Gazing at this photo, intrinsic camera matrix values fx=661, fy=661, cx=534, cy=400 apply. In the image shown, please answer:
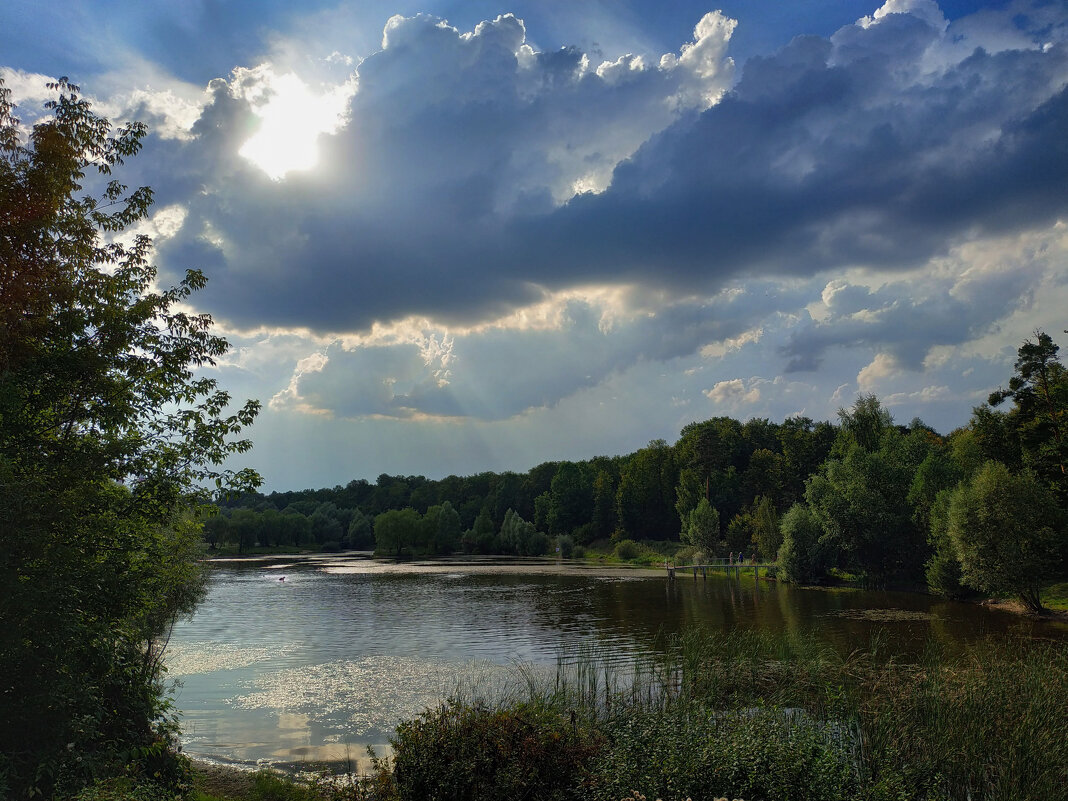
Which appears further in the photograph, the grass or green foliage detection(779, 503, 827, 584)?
green foliage detection(779, 503, 827, 584)

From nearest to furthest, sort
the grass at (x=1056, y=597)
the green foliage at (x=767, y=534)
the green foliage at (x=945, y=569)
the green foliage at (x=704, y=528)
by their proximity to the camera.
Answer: the grass at (x=1056, y=597)
the green foliage at (x=945, y=569)
the green foliage at (x=767, y=534)
the green foliage at (x=704, y=528)

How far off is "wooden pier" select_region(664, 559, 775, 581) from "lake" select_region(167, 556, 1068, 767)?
6.71 m

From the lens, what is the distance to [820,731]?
12.2 metres

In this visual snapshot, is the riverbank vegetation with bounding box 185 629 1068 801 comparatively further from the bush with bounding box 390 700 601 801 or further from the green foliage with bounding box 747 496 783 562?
the green foliage with bounding box 747 496 783 562

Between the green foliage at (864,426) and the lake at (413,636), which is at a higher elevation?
the green foliage at (864,426)

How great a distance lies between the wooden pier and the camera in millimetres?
67250

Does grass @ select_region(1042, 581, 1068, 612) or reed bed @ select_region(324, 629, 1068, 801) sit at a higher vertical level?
reed bed @ select_region(324, 629, 1068, 801)

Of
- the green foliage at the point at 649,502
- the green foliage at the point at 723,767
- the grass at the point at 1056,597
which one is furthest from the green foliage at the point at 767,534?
the green foliage at the point at 723,767

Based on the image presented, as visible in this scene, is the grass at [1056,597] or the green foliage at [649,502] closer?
the grass at [1056,597]

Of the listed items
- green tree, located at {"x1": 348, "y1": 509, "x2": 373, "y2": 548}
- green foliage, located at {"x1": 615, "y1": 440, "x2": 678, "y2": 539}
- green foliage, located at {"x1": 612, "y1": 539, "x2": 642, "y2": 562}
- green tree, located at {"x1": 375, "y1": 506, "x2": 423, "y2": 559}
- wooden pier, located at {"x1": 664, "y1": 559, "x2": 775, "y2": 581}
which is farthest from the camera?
green tree, located at {"x1": 348, "y1": 509, "x2": 373, "y2": 548}

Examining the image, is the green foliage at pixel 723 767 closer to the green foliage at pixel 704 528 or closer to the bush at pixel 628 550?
the green foliage at pixel 704 528

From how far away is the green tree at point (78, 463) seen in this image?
8.06 m

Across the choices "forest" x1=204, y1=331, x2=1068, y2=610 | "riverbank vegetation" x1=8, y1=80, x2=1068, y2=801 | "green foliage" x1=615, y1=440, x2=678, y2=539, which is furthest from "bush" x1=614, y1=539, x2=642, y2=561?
"riverbank vegetation" x1=8, y1=80, x2=1068, y2=801

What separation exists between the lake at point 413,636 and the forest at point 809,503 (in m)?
4.92
